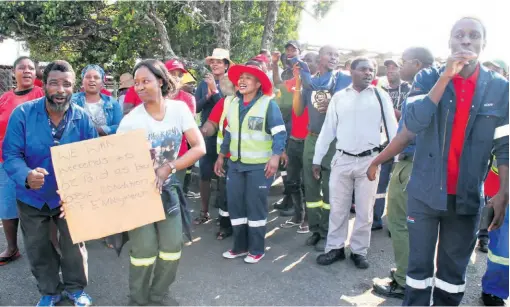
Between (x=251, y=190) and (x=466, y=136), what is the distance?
2.38 m

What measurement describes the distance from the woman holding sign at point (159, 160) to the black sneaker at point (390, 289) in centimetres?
186

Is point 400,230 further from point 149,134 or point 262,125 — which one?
point 149,134

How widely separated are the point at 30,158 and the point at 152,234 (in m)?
1.12

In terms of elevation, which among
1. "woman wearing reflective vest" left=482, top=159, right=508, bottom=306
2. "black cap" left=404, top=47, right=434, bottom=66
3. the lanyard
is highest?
"black cap" left=404, top=47, right=434, bottom=66

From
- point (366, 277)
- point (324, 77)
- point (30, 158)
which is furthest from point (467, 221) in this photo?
point (30, 158)

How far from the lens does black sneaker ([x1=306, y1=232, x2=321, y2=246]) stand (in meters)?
5.06

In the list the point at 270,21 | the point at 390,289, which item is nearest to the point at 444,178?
the point at 390,289

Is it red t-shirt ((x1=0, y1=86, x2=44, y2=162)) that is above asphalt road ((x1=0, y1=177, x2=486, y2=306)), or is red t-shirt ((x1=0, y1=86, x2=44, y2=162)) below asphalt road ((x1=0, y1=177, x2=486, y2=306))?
above

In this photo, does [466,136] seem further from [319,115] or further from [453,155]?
[319,115]

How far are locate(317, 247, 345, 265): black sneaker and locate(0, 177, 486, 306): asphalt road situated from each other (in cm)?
6

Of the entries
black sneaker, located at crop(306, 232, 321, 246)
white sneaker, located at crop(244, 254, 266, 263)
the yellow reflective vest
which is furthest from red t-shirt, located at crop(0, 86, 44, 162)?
black sneaker, located at crop(306, 232, 321, 246)

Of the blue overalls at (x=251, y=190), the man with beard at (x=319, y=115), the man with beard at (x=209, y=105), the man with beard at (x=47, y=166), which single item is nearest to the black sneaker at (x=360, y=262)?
the man with beard at (x=319, y=115)

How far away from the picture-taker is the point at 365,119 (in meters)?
4.26

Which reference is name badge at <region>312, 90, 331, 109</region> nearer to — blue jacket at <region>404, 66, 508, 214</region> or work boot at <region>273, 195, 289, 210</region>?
work boot at <region>273, 195, 289, 210</region>
